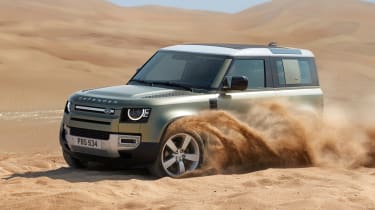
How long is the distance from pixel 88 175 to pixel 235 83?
1.99 m

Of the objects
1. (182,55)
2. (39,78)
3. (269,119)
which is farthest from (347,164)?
(39,78)

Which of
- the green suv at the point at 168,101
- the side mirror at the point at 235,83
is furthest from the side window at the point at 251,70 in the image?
the side mirror at the point at 235,83

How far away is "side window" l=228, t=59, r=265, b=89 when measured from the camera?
419 inches

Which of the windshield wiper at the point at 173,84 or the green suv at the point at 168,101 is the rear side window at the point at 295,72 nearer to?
the green suv at the point at 168,101

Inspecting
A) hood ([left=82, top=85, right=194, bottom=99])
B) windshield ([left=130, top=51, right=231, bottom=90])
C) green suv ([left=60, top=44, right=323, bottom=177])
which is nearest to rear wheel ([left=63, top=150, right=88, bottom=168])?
green suv ([left=60, top=44, right=323, bottom=177])

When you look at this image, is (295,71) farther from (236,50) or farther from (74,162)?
(74,162)

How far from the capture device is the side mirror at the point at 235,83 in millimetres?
10266

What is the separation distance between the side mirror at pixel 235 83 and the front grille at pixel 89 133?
5.23ft

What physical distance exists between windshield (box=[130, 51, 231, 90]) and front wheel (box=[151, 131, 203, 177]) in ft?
2.30

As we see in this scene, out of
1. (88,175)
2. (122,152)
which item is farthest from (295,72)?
(88,175)

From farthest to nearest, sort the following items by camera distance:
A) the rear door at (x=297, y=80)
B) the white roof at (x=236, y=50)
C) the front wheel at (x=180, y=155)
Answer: the rear door at (x=297, y=80)
the white roof at (x=236, y=50)
the front wheel at (x=180, y=155)

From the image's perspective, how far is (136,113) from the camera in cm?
956

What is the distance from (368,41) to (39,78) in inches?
1403

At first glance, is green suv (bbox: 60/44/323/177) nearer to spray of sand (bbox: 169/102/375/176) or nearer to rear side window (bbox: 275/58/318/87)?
rear side window (bbox: 275/58/318/87)
